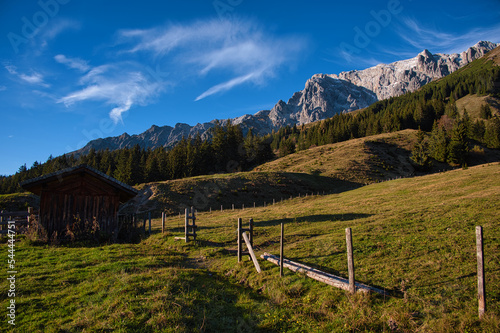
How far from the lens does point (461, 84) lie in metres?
180

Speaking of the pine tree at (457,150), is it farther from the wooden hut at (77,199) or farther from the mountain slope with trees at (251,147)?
the wooden hut at (77,199)

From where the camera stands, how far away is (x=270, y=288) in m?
9.88

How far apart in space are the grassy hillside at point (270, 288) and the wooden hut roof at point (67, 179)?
4871 millimetres

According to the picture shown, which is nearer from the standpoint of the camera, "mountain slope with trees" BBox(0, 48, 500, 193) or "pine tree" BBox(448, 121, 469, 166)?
"pine tree" BBox(448, 121, 469, 166)

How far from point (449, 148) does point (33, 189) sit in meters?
94.0

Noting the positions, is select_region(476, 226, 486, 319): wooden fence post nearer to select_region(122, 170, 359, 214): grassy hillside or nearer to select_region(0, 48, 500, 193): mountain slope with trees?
select_region(122, 170, 359, 214): grassy hillside

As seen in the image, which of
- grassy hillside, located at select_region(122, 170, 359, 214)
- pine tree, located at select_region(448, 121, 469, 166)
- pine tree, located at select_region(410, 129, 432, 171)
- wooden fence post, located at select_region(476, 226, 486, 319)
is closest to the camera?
wooden fence post, located at select_region(476, 226, 486, 319)

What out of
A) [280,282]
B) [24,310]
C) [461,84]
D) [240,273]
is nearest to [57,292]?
[24,310]

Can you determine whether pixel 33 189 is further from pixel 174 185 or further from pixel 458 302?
pixel 174 185

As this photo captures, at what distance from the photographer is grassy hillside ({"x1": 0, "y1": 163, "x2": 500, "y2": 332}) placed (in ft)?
22.6
